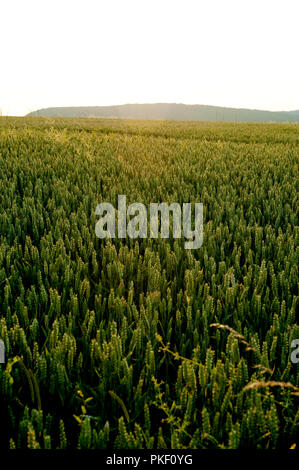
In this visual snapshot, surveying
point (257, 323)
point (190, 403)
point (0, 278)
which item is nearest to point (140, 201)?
point (0, 278)

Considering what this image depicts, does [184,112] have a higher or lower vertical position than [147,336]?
higher

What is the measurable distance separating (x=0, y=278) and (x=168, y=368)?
937 mm

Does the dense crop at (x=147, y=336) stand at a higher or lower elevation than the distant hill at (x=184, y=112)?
lower

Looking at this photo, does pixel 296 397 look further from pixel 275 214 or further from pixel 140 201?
pixel 140 201

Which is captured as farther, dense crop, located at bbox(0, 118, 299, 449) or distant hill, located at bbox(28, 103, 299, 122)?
distant hill, located at bbox(28, 103, 299, 122)

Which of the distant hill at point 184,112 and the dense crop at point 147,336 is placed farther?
the distant hill at point 184,112

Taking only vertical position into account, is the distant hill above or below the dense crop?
above

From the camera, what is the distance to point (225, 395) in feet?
3.67

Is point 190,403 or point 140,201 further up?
point 140,201

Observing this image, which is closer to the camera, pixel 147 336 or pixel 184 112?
pixel 147 336

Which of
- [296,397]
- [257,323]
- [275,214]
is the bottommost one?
[296,397]

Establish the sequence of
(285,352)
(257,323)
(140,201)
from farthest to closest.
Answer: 1. (140,201)
2. (257,323)
3. (285,352)

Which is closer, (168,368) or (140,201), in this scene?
(168,368)
